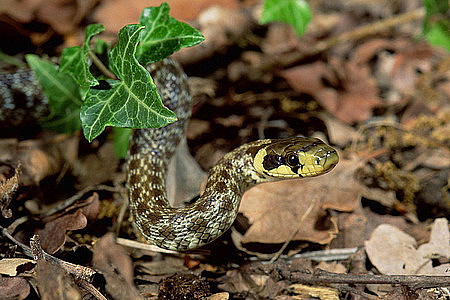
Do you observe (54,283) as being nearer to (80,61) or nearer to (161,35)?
(80,61)

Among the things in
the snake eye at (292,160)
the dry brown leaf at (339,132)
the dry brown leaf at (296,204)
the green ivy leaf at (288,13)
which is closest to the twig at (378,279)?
the dry brown leaf at (296,204)

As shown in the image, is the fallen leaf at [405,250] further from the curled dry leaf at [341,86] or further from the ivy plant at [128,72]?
the ivy plant at [128,72]

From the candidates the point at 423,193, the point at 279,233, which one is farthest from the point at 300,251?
the point at 423,193

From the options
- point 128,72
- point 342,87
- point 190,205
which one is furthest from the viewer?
point 342,87

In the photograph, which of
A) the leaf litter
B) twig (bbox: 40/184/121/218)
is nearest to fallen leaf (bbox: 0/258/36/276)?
the leaf litter

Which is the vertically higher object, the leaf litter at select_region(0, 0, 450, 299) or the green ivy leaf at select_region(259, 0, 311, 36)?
the green ivy leaf at select_region(259, 0, 311, 36)

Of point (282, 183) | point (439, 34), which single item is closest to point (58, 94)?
point (282, 183)

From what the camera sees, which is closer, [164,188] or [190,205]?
[190,205]

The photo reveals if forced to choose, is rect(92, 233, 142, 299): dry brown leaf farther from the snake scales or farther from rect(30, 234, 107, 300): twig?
the snake scales
